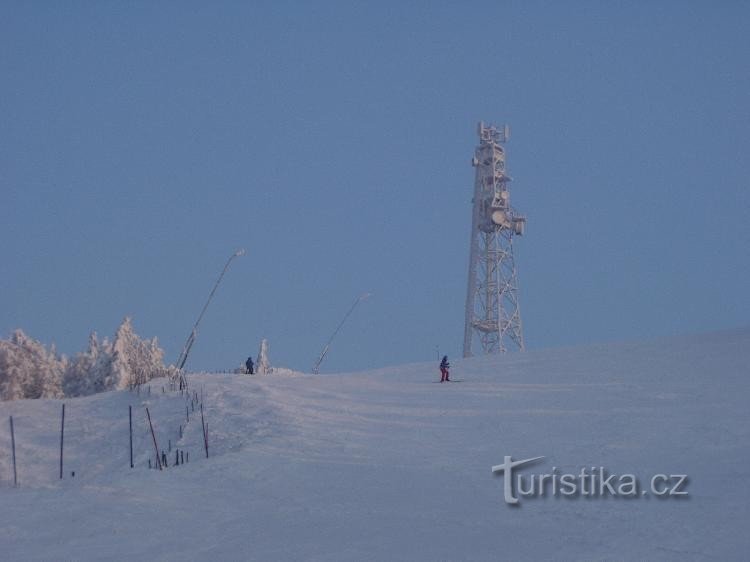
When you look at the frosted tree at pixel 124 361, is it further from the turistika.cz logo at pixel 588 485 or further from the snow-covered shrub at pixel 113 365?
the turistika.cz logo at pixel 588 485

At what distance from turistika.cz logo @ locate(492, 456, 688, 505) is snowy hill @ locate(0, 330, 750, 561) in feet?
0.68

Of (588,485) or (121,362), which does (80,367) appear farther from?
(588,485)

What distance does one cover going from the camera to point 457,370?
3200 cm

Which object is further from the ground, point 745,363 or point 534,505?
point 745,363

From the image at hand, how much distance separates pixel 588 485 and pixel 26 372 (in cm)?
2759

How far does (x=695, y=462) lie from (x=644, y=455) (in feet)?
3.25

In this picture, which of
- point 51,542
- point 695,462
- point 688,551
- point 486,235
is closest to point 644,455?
point 695,462

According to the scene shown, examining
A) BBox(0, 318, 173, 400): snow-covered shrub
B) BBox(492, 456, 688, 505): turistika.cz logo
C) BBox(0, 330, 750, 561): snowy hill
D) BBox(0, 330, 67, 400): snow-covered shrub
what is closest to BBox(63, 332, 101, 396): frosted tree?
BBox(0, 318, 173, 400): snow-covered shrub

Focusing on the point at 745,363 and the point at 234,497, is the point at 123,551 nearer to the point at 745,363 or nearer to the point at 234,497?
the point at 234,497

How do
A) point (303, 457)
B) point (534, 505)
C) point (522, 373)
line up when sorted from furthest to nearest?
point (522, 373) → point (303, 457) → point (534, 505)

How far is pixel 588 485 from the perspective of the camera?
44.4 feet

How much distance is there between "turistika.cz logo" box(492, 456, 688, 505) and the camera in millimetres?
12909

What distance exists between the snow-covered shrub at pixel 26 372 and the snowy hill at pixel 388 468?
9.25 m

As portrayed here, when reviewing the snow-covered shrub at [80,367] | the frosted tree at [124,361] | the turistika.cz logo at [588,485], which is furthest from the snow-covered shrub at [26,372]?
the turistika.cz logo at [588,485]
